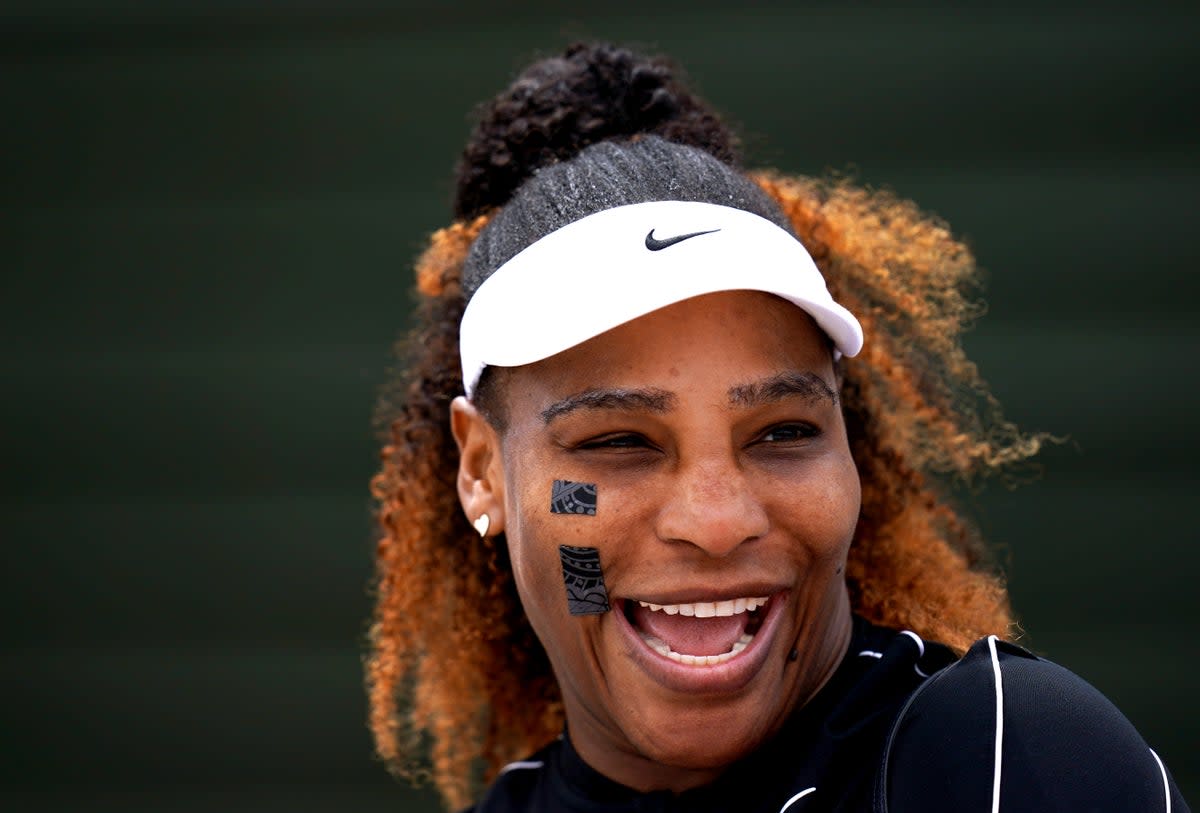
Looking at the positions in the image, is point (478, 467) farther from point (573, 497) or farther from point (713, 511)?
point (713, 511)

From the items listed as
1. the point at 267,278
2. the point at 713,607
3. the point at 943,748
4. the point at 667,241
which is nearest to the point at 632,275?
the point at 667,241

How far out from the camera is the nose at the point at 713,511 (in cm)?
190

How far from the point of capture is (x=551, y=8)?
13.5ft

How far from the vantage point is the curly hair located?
250 cm

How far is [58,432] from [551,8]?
1827mm

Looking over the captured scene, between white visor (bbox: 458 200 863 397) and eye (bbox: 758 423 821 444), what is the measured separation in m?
0.15

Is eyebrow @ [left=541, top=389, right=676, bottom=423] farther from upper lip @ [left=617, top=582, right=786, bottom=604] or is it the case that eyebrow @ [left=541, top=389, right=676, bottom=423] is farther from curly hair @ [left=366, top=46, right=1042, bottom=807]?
curly hair @ [left=366, top=46, right=1042, bottom=807]

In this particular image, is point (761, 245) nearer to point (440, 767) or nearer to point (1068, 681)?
point (1068, 681)

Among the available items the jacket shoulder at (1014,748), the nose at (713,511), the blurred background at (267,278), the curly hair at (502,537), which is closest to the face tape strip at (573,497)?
the nose at (713,511)

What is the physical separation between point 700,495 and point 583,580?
0.22 meters

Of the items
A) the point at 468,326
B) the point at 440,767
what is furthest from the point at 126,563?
the point at 468,326

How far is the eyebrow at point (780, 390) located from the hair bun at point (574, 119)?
585 mm

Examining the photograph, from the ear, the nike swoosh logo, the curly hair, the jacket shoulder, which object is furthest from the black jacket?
the nike swoosh logo

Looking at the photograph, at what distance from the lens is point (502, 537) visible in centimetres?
265
